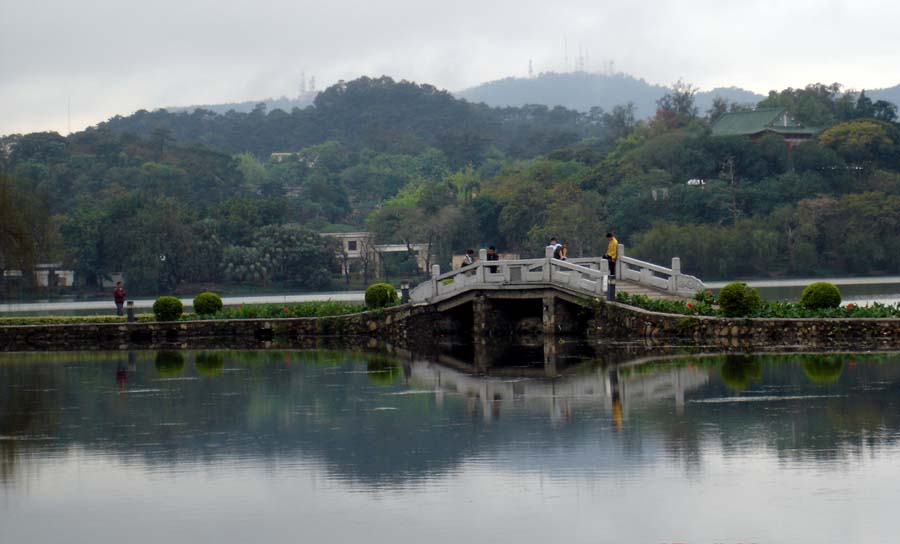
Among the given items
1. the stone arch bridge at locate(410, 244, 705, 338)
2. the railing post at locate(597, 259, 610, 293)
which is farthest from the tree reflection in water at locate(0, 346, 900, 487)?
the stone arch bridge at locate(410, 244, 705, 338)

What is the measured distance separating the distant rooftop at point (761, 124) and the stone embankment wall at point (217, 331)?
5751 centimetres

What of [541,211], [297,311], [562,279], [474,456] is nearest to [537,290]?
[562,279]

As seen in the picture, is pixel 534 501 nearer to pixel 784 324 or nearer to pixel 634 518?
pixel 634 518

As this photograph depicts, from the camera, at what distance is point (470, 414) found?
68.7ft

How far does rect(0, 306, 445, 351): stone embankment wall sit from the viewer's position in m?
36.1

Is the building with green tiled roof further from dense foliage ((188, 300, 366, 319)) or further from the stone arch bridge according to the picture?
the stone arch bridge

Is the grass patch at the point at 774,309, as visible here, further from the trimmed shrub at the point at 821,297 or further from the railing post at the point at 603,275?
the railing post at the point at 603,275

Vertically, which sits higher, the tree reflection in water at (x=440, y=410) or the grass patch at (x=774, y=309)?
the grass patch at (x=774, y=309)

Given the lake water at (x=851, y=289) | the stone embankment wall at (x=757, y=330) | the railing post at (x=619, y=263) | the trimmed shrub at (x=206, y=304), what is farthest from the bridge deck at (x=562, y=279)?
the lake water at (x=851, y=289)

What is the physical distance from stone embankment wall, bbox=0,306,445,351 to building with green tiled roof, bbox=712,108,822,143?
56911 mm

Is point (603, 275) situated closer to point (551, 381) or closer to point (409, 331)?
point (409, 331)

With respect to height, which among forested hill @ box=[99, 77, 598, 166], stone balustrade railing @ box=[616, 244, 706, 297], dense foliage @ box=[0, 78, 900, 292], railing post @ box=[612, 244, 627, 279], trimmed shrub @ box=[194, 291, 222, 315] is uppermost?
forested hill @ box=[99, 77, 598, 166]

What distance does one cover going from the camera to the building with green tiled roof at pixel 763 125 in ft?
300

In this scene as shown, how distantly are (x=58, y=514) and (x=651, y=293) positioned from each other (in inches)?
809
